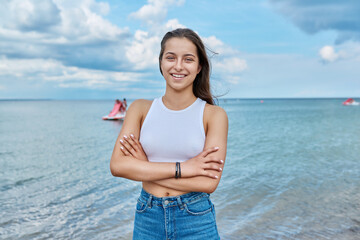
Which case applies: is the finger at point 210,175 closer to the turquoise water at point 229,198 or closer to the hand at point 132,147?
the hand at point 132,147

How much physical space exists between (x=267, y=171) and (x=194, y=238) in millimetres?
9341

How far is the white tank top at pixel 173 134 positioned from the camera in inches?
93.4

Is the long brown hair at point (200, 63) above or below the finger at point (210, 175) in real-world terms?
above

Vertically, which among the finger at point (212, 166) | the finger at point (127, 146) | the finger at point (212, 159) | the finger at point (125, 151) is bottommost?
the finger at point (212, 166)

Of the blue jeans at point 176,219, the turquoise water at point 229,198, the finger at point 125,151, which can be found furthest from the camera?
the turquoise water at point 229,198

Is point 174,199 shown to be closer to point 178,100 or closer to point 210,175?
point 210,175

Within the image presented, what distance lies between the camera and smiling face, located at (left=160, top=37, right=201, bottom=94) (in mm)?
2430

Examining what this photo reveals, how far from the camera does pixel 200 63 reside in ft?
8.49

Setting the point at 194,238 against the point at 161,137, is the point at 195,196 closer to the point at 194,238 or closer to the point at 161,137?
the point at 194,238

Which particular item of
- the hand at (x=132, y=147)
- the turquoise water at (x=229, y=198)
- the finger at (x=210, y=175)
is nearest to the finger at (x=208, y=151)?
the finger at (x=210, y=175)

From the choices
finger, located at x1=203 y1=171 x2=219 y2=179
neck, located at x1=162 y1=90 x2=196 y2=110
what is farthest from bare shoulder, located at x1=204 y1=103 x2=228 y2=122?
finger, located at x1=203 y1=171 x2=219 y2=179

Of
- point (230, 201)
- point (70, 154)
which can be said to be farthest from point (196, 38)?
point (70, 154)

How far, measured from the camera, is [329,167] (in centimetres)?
1165

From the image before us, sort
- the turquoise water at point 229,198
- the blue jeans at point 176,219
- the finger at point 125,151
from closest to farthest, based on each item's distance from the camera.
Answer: the blue jeans at point 176,219
the finger at point 125,151
the turquoise water at point 229,198
